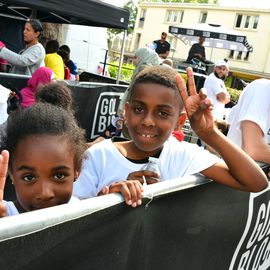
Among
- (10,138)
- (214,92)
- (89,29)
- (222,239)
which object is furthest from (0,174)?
(89,29)

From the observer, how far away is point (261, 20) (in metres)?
41.6

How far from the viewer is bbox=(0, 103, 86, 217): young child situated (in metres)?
1.56

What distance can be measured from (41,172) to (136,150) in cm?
65

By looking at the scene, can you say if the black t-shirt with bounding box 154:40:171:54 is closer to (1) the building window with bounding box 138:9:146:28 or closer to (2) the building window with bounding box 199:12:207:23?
(2) the building window with bounding box 199:12:207:23

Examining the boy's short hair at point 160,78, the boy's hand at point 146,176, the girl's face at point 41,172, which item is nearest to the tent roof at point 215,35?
the boy's short hair at point 160,78

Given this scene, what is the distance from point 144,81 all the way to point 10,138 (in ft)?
2.47

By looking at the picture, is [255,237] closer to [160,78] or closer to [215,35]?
[160,78]

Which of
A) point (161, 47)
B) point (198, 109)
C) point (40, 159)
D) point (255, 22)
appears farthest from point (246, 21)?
point (40, 159)

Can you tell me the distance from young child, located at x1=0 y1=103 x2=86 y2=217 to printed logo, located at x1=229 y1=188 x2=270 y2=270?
1.21m

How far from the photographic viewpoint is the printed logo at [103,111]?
6188 mm

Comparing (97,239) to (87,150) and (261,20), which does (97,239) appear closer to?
(87,150)

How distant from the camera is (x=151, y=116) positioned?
6.74 ft


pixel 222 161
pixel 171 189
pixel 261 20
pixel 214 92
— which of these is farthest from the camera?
pixel 261 20

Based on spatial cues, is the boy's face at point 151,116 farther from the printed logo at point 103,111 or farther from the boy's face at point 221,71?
the boy's face at point 221,71
